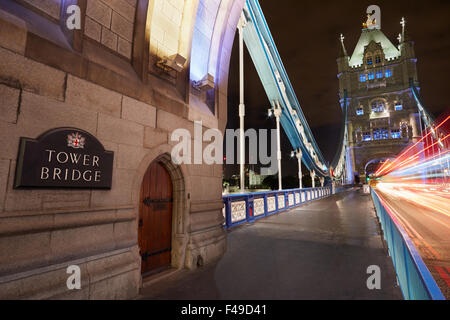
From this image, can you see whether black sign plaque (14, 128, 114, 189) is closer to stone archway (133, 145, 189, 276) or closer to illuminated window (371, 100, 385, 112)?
stone archway (133, 145, 189, 276)

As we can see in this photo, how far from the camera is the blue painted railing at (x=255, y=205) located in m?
8.13

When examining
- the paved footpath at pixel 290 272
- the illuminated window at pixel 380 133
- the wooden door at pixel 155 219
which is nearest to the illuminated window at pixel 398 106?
the illuminated window at pixel 380 133

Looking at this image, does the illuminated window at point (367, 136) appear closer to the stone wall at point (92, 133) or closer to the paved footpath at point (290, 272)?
the paved footpath at point (290, 272)

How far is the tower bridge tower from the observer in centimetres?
6519

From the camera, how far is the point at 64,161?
2.79 metres

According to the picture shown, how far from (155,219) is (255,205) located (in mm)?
6268

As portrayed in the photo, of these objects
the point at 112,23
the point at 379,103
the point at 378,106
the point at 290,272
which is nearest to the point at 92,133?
the point at 112,23

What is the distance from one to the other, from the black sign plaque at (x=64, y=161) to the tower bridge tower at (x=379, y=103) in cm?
7441

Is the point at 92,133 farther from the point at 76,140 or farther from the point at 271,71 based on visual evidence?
the point at 271,71

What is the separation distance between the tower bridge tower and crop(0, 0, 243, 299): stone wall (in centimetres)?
7356

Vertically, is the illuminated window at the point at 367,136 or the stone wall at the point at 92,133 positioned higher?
the illuminated window at the point at 367,136

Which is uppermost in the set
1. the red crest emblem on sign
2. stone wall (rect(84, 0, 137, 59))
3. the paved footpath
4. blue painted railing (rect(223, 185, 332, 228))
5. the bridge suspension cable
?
the bridge suspension cable

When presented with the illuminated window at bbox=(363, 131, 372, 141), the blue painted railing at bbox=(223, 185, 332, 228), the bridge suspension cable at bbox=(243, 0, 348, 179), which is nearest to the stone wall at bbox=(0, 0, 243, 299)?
the blue painted railing at bbox=(223, 185, 332, 228)
